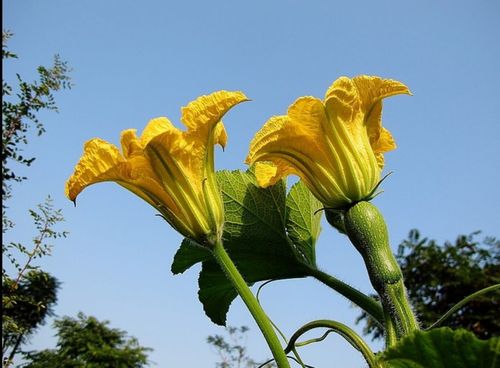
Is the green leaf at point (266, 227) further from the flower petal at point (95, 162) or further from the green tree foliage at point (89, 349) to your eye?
the green tree foliage at point (89, 349)

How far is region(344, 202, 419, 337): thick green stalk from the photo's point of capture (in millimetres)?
831

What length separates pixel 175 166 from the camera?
939 mm

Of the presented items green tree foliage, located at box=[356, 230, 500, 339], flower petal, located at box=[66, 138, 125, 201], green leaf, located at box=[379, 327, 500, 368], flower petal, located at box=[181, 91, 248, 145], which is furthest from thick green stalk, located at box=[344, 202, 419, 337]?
green tree foliage, located at box=[356, 230, 500, 339]

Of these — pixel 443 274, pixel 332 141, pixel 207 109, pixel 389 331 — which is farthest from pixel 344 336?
pixel 443 274

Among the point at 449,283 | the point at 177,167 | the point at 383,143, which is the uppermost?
the point at 449,283

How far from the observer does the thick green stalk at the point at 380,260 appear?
0.83 m

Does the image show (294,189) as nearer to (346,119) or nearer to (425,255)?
(346,119)

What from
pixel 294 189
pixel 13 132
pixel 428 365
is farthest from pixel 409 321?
pixel 13 132

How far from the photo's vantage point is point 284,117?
0.95m

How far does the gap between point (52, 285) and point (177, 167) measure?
573 inches

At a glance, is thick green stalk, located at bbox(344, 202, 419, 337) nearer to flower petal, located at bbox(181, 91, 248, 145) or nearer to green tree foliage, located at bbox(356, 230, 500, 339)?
flower petal, located at bbox(181, 91, 248, 145)

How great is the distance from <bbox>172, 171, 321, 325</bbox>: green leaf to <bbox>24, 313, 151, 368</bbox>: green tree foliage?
35.5ft

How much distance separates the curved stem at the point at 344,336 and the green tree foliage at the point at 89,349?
11.1 metres

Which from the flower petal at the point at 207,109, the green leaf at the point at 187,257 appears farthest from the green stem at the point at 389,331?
the green leaf at the point at 187,257
